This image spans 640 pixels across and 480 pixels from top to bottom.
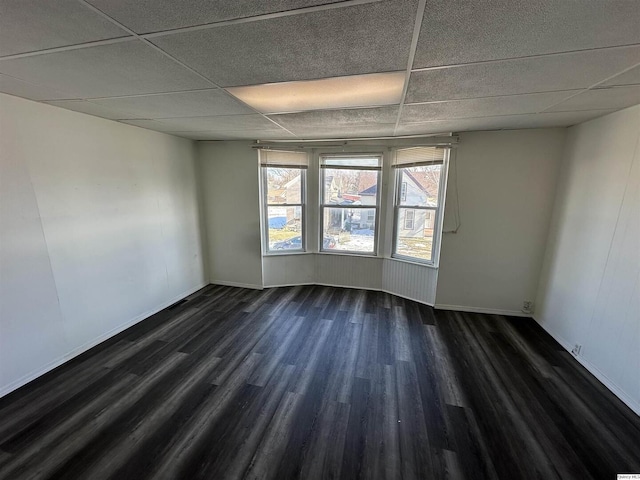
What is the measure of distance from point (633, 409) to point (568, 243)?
1515mm

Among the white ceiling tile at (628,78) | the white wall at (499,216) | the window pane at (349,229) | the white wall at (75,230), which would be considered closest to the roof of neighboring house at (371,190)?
the window pane at (349,229)

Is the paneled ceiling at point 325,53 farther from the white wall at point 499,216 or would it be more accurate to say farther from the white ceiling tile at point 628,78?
the white wall at point 499,216

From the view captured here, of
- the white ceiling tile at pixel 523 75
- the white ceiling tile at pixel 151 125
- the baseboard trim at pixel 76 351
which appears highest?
the white ceiling tile at pixel 151 125

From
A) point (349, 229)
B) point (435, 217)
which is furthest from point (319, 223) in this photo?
point (435, 217)

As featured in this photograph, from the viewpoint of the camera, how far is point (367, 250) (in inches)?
166

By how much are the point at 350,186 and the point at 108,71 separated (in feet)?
10.0

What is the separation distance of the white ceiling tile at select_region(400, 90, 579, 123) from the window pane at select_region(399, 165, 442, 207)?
1.08 meters

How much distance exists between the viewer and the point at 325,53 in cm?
130

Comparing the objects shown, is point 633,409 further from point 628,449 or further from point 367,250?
point 367,250

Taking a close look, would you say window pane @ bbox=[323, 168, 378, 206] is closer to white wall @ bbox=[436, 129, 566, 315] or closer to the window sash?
the window sash

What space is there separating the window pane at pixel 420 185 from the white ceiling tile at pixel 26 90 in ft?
12.0

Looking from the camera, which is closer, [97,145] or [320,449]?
[320,449]

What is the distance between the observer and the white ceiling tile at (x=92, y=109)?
215 cm

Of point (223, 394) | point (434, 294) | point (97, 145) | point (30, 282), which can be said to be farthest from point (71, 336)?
point (434, 294)
